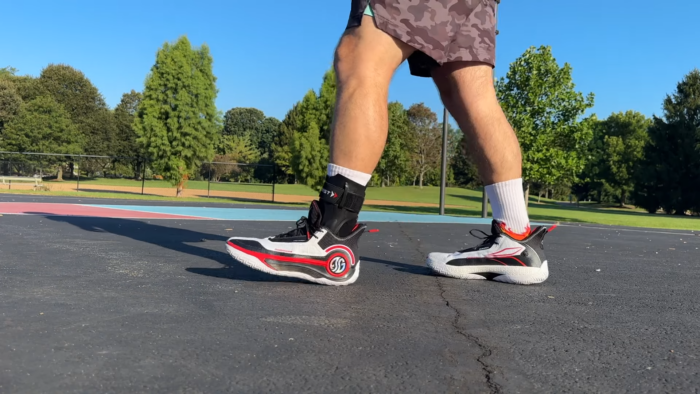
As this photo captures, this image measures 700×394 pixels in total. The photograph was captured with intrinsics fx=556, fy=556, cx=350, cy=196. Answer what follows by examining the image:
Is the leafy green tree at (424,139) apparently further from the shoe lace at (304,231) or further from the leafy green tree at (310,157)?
the shoe lace at (304,231)

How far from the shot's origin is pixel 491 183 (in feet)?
9.31

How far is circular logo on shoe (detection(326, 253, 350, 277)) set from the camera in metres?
2.34

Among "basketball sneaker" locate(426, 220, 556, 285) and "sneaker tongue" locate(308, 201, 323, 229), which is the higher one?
"sneaker tongue" locate(308, 201, 323, 229)

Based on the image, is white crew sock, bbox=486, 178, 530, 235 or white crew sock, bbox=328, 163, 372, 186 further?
white crew sock, bbox=486, 178, 530, 235

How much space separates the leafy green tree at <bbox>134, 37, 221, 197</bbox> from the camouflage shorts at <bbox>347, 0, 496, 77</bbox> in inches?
1130

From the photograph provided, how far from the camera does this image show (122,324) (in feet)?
5.11

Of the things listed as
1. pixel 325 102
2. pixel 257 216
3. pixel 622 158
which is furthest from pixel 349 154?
pixel 622 158

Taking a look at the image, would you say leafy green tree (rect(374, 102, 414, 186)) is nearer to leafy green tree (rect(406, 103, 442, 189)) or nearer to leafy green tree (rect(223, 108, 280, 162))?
leafy green tree (rect(406, 103, 442, 189))

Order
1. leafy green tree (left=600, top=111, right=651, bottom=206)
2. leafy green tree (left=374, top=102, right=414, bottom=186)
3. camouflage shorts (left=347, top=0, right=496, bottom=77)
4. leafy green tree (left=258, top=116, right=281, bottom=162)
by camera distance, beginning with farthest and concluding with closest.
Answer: leafy green tree (left=258, top=116, right=281, bottom=162), leafy green tree (left=374, top=102, right=414, bottom=186), leafy green tree (left=600, top=111, right=651, bottom=206), camouflage shorts (left=347, top=0, right=496, bottom=77)

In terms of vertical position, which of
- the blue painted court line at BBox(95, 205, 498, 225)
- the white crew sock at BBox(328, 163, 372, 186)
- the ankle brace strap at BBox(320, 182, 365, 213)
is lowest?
the blue painted court line at BBox(95, 205, 498, 225)

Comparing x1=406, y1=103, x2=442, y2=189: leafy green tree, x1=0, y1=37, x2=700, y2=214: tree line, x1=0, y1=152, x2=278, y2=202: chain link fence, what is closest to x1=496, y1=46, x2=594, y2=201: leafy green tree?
x1=0, y1=37, x2=700, y2=214: tree line

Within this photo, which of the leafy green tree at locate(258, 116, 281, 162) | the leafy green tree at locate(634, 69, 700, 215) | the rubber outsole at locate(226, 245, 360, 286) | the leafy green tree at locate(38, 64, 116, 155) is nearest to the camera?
the rubber outsole at locate(226, 245, 360, 286)

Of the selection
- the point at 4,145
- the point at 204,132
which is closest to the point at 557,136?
the point at 204,132

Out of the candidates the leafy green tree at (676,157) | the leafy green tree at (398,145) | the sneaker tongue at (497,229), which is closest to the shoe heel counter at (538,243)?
the sneaker tongue at (497,229)
